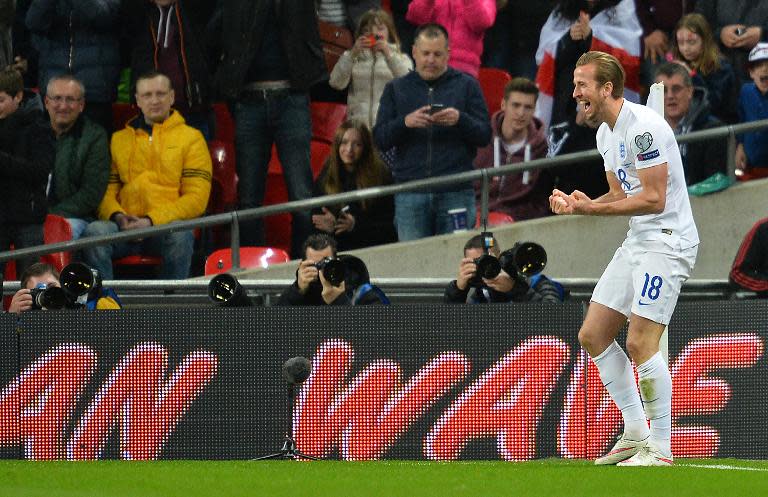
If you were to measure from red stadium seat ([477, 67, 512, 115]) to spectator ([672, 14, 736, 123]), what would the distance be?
5.64 ft

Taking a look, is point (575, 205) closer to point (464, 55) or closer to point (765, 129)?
point (765, 129)

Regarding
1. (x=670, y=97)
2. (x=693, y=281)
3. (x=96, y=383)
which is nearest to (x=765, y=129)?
(x=670, y=97)

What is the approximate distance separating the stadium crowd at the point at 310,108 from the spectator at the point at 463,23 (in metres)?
0.02

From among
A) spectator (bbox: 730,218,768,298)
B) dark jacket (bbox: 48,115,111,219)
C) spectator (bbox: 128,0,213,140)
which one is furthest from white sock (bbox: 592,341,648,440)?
spectator (bbox: 128,0,213,140)

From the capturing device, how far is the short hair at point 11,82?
41.2ft

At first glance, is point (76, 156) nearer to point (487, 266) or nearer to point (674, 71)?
point (487, 266)

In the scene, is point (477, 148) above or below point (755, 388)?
above

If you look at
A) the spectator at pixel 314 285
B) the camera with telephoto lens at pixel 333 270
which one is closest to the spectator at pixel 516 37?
the spectator at pixel 314 285

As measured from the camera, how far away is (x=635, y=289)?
821cm

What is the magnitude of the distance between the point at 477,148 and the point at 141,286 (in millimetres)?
3459

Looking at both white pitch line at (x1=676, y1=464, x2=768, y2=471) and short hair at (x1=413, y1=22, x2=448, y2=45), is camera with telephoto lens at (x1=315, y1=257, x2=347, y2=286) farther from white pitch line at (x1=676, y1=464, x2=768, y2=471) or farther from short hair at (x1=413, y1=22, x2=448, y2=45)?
short hair at (x1=413, y1=22, x2=448, y2=45)

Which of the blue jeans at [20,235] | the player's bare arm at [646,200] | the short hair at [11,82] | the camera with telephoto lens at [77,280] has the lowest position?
the camera with telephoto lens at [77,280]

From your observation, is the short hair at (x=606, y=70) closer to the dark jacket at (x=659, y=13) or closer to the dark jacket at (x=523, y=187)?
the dark jacket at (x=523, y=187)

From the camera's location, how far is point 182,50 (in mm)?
13555
